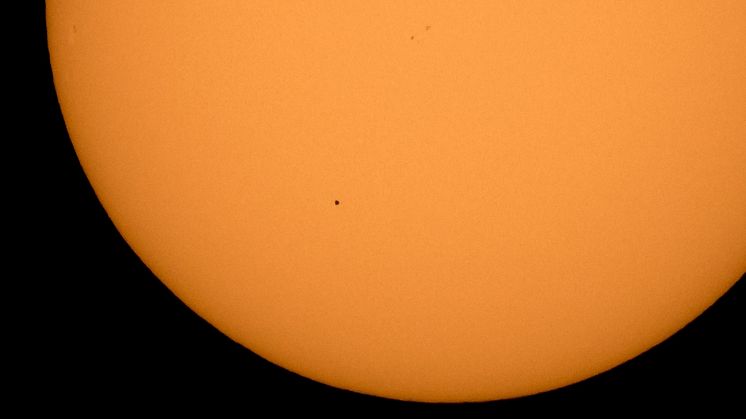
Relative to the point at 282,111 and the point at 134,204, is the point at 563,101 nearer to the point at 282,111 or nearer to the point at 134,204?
the point at 282,111

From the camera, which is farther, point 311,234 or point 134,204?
point 134,204

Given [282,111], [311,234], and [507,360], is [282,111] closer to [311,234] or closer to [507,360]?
[311,234]

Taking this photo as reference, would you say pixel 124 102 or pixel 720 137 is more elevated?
pixel 124 102

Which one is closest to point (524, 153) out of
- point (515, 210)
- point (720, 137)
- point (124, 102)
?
point (515, 210)

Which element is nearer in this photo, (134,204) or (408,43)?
(408,43)

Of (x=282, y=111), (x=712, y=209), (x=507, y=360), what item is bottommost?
(x=507, y=360)

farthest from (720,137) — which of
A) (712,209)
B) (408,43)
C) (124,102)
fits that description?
(124,102)

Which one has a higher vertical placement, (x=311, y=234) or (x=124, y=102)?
(x=124, y=102)
